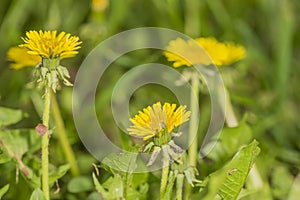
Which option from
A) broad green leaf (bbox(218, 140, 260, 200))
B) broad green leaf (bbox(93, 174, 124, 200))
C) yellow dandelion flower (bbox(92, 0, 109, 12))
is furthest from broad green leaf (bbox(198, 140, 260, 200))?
yellow dandelion flower (bbox(92, 0, 109, 12))

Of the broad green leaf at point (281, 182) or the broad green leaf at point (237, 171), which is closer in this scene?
the broad green leaf at point (237, 171)

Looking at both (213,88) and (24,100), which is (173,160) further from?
(24,100)

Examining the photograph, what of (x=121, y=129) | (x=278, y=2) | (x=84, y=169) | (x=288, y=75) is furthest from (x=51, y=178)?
(x=278, y=2)

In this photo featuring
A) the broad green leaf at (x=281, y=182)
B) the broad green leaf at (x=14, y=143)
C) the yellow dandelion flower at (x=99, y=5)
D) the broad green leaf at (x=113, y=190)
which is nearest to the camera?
the broad green leaf at (x=113, y=190)

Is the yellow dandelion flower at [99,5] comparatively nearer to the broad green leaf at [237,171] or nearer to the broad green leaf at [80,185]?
the broad green leaf at [80,185]

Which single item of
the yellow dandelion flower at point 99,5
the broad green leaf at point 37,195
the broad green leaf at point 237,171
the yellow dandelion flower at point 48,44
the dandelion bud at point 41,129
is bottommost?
the broad green leaf at point 37,195

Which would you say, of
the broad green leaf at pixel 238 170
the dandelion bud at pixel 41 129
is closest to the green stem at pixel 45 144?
the dandelion bud at pixel 41 129
